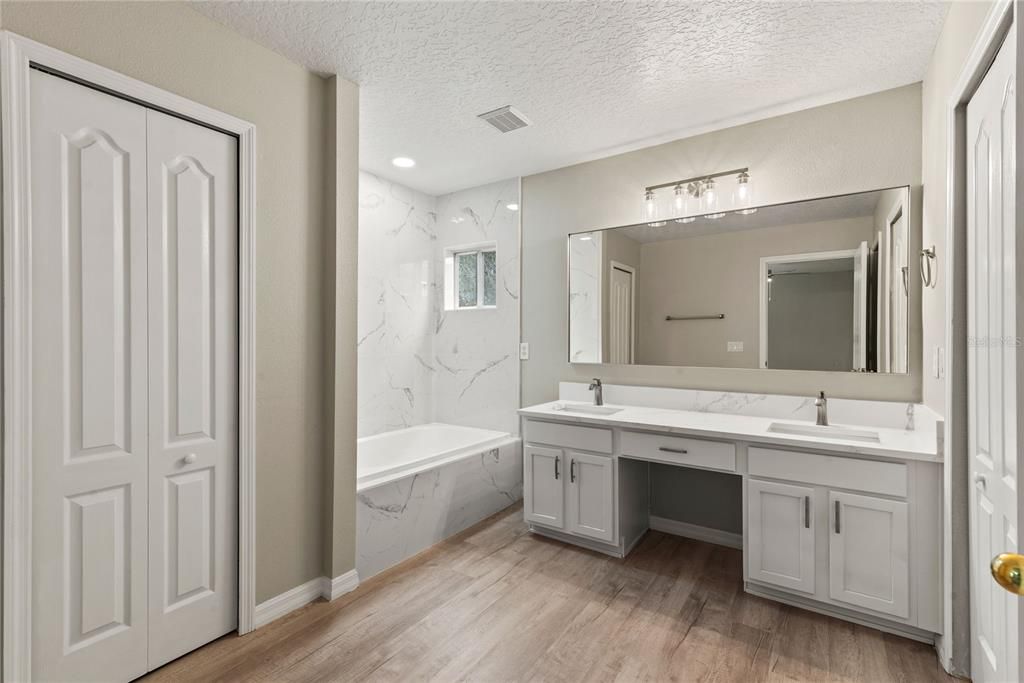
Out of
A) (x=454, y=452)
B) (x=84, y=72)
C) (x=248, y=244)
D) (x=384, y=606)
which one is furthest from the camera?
(x=454, y=452)

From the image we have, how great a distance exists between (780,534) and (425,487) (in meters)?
1.82

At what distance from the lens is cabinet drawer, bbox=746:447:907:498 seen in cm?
196

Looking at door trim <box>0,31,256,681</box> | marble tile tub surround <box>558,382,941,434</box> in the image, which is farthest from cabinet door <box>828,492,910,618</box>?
door trim <box>0,31,256,681</box>

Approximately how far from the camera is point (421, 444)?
154 inches

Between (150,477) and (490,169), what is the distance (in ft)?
9.00

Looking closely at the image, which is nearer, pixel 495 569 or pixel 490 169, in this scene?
pixel 495 569

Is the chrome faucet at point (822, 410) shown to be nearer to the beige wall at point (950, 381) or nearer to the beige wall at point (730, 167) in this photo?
the beige wall at point (730, 167)

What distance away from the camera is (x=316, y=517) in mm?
2318

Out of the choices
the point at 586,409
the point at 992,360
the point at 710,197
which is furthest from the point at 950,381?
the point at 586,409

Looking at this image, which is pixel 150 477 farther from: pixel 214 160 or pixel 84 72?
pixel 84 72

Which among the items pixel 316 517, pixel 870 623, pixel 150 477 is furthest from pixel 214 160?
pixel 870 623

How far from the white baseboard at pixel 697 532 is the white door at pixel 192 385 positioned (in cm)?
237

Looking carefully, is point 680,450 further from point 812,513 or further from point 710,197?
point 710,197

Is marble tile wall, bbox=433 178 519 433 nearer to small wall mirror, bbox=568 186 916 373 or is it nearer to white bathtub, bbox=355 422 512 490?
white bathtub, bbox=355 422 512 490
